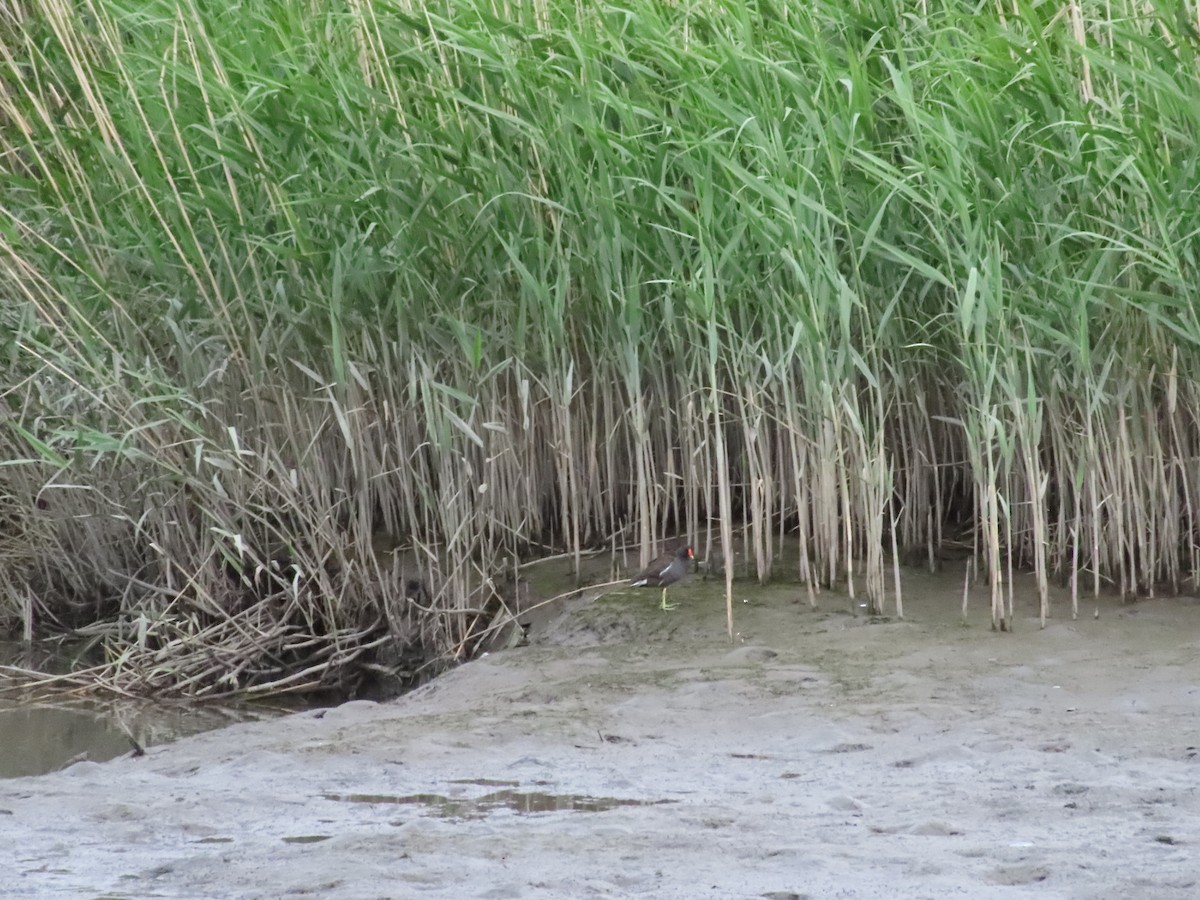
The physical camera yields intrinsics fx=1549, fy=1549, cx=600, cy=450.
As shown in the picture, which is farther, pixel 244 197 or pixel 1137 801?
pixel 244 197

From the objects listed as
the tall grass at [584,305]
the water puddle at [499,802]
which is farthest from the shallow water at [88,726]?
the water puddle at [499,802]

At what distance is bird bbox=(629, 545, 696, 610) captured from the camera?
497 centimetres

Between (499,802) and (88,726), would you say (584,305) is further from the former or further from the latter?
(499,802)

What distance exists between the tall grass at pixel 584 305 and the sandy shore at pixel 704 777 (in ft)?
1.04

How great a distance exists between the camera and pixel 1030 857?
2682 mm

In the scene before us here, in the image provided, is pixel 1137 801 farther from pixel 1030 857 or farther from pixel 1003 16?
pixel 1003 16

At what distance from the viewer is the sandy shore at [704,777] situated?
2.66m

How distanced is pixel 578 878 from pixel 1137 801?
1145 mm

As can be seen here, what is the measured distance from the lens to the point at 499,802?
10.6 feet

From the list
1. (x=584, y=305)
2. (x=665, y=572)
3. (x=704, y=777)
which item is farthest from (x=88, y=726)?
(x=704, y=777)

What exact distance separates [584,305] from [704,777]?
82.7 inches

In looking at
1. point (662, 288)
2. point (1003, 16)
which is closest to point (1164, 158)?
point (1003, 16)

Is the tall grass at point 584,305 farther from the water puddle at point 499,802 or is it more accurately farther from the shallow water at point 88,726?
the water puddle at point 499,802

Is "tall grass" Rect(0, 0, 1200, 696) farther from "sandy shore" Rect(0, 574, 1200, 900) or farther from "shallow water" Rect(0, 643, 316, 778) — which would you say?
"sandy shore" Rect(0, 574, 1200, 900)
